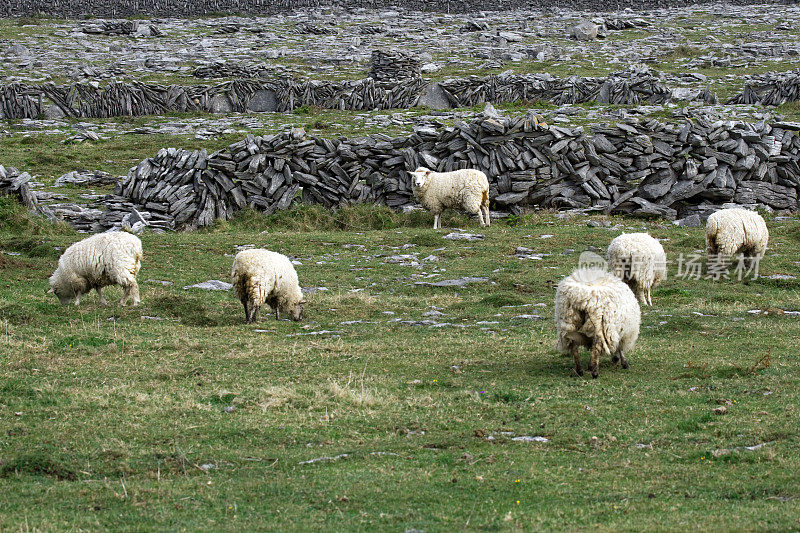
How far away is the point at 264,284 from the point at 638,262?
687 cm

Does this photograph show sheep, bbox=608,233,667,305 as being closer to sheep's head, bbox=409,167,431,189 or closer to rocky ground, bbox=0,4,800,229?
sheep's head, bbox=409,167,431,189

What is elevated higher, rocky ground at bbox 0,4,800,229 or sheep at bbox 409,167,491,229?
rocky ground at bbox 0,4,800,229

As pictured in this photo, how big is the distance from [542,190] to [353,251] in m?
8.33

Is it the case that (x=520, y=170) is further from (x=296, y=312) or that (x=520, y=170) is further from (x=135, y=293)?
(x=135, y=293)

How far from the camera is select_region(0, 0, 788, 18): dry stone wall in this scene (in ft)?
254

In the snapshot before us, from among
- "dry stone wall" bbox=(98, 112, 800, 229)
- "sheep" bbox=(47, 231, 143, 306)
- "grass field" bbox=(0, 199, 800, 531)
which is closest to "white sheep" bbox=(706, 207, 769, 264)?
→ "grass field" bbox=(0, 199, 800, 531)

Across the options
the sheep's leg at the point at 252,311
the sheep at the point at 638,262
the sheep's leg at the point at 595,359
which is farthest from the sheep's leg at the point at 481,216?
the sheep's leg at the point at 595,359

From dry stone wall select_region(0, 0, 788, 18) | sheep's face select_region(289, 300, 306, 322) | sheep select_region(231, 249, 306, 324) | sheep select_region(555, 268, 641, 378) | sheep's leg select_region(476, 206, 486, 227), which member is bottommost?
sheep's leg select_region(476, 206, 486, 227)

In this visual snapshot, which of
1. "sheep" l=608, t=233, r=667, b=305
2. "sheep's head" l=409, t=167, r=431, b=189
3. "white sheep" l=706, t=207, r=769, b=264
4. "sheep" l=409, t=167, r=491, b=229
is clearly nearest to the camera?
"sheep" l=608, t=233, r=667, b=305

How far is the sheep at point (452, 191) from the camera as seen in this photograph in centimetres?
2536

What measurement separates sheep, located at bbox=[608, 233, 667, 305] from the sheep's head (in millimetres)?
9971

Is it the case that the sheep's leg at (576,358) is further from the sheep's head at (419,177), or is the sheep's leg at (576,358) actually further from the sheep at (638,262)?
the sheep's head at (419,177)

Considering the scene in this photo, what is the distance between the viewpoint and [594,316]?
1110cm

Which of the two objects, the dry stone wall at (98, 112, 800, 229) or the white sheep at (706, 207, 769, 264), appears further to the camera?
the dry stone wall at (98, 112, 800, 229)
